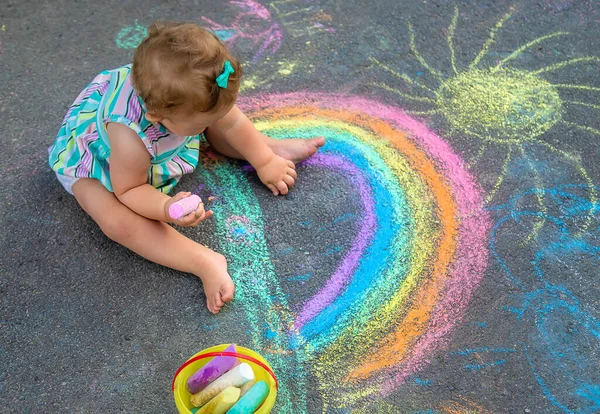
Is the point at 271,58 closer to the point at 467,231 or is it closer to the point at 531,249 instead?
the point at 467,231

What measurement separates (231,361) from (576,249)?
3.43ft

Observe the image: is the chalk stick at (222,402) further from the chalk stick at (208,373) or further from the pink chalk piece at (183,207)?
the pink chalk piece at (183,207)

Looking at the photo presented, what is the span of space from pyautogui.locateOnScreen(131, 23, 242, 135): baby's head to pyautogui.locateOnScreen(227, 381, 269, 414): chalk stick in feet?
2.13

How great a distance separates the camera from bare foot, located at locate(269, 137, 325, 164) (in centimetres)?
204

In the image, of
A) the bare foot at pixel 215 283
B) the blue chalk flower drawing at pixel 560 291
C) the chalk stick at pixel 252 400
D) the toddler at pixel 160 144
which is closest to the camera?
the chalk stick at pixel 252 400

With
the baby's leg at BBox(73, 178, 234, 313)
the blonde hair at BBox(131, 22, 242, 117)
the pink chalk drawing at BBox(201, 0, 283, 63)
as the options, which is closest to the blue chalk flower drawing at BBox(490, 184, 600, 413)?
the baby's leg at BBox(73, 178, 234, 313)

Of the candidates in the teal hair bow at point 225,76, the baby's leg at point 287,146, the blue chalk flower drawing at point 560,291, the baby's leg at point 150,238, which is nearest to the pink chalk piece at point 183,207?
the baby's leg at point 150,238

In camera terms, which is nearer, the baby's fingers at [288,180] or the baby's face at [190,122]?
the baby's face at [190,122]

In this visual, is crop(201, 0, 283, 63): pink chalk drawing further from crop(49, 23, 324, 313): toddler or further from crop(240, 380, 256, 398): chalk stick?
crop(240, 380, 256, 398): chalk stick

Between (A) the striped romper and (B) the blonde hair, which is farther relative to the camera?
(A) the striped romper

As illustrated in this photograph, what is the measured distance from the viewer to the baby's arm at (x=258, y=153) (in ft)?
6.38

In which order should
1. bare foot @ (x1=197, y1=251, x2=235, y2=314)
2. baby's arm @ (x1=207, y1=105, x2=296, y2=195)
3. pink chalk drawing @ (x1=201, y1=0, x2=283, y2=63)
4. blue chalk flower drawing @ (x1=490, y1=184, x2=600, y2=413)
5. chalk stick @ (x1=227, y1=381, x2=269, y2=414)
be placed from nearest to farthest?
1. chalk stick @ (x1=227, y1=381, x2=269, y2=414)
2. blue chalk flower drawing @ (x1=490, y1=184, x2=600, y2=413)
3. bare foot @ (x1=197, y1=251, x2=235, y2=314)
4. baby's arm @ (x1=207, y1=105, x2=296, y2=195)
5. pink chalk drawing @ (x1=201, y1=0, x2=283, y2=63)

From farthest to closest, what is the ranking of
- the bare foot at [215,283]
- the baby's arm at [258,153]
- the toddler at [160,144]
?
1. the baby's arm at [258,153]
2. the bare foot at [215,283]
3. the toddler at [160,144]

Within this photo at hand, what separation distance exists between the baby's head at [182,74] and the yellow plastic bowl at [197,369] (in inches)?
22.3
